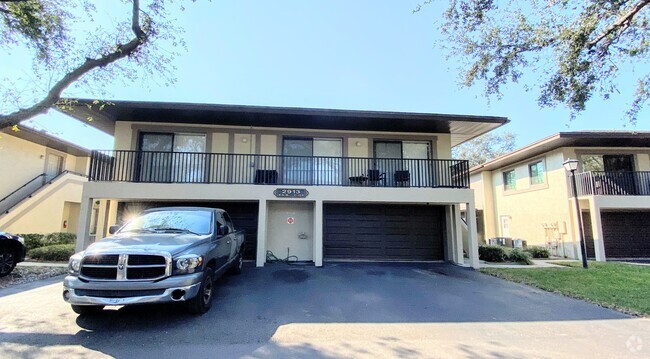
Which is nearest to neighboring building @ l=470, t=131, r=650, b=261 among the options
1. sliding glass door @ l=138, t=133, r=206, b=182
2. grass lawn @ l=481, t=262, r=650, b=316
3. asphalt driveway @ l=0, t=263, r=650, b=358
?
grass lawn @ l=481, t=262, r=650, b=316

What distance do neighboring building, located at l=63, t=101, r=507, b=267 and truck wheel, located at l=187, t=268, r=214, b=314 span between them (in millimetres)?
4897

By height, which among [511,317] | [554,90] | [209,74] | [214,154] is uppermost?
[209,74]

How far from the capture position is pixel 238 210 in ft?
39.0

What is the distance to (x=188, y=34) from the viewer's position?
996 cm

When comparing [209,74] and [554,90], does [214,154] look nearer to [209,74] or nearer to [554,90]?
[209,74]

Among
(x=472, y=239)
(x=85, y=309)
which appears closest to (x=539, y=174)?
(x=472, y=239)

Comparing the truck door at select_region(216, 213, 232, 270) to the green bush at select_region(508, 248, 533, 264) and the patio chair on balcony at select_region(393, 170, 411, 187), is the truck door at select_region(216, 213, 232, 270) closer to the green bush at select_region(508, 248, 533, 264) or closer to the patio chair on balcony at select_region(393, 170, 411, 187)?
the patio chair on balcony at select_region(393, 170, 411, 187)

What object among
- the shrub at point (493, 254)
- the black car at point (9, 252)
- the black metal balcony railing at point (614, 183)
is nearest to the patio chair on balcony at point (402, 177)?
the shrub at point (493, 254)

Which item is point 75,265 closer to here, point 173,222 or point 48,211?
point 173,222

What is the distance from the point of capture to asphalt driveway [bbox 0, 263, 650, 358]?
4.07 m

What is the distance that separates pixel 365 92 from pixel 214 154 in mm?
7993

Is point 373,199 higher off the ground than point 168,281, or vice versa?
point 373,199

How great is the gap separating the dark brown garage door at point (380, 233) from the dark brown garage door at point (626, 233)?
8.76 meters

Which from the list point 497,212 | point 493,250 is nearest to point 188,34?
point 493,250
